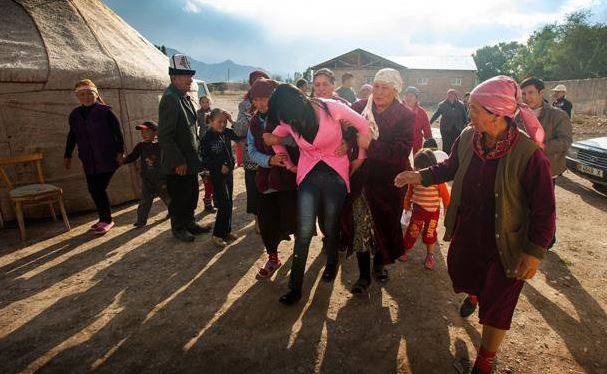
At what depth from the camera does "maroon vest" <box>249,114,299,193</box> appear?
3197 millimetres

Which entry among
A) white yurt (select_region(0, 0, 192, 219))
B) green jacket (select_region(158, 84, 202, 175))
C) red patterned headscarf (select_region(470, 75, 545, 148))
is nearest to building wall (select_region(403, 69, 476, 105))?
white yurt (select_region(0, 0, 192, 219))

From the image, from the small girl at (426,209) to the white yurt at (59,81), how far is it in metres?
5.09

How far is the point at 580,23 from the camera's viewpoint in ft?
155

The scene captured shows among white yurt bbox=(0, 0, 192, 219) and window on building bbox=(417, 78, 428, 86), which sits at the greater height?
window on building bbox=(417, 78, 428, 86)

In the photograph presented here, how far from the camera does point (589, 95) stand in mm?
22703

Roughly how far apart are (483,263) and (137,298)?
10.1 feet

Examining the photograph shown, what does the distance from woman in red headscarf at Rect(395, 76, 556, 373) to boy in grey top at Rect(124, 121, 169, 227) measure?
4.11 m

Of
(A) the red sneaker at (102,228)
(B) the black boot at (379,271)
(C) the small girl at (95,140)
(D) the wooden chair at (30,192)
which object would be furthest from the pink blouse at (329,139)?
(D) the wooden chair at (30,192)

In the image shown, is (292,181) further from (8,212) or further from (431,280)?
(8,212)

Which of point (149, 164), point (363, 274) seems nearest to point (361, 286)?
point (363, 274)

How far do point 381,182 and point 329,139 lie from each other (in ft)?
2.49

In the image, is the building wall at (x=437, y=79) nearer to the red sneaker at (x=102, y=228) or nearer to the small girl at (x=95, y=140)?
the small girl at (x=95, y=140)

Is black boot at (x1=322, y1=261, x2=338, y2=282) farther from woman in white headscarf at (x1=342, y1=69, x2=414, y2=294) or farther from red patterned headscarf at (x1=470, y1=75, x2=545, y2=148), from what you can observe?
red patterned headscarf at (x1=470, y1=75, x2=545, y2=148)

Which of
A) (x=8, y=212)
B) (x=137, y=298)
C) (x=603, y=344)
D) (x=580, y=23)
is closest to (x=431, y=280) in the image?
(x=603, y=344)
